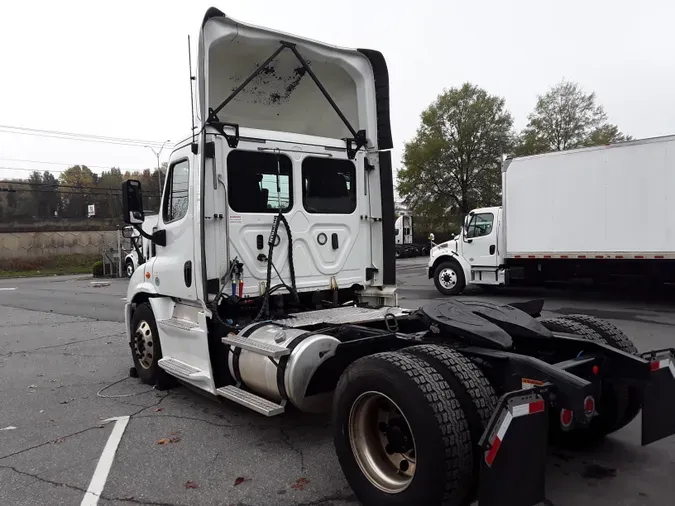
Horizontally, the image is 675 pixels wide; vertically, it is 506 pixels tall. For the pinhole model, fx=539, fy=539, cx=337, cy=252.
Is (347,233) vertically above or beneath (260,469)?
above

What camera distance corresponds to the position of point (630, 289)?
47.3 feet

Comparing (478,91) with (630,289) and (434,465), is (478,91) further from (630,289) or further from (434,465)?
(434,465)

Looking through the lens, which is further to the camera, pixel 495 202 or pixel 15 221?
pixel 15 221

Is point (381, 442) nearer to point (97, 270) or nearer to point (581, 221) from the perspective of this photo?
point (581, 221)

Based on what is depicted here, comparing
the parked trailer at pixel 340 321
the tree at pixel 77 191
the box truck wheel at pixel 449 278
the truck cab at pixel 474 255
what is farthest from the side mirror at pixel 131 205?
the tree at pixel 77 191

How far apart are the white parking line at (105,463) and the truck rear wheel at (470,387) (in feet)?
7.65

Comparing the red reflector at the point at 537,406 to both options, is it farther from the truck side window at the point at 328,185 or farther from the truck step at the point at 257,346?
the truck side window at the point at 328,185

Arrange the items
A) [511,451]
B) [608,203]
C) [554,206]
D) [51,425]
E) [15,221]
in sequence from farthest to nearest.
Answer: [15,221] → [554,206] → [608,203] → [51,425] → [511,451]

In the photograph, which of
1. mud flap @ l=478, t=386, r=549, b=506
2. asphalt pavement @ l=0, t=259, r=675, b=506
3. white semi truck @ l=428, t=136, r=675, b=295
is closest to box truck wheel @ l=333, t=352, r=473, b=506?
mud flap @ l=478, t=386, r=549, b=506

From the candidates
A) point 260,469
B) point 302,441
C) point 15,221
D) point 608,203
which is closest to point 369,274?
point 302,441

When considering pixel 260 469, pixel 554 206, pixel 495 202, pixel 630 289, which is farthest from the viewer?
pixel 495 202

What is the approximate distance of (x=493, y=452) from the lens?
102 inches

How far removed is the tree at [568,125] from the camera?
38594 millimetres

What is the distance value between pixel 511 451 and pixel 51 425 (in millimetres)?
4407
